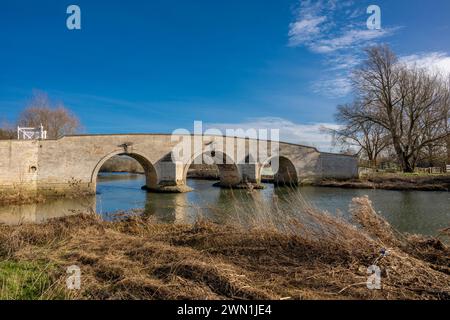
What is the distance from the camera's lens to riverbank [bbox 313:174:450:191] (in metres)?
21.5

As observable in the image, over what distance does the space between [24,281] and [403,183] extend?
81.8ft

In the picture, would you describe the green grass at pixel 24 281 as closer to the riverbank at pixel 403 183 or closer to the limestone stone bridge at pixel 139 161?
the limestone stone bridge at pixel 139 161

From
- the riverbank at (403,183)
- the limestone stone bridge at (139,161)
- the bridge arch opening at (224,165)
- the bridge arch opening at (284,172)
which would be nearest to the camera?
the limestone stone bridge at (139,161)

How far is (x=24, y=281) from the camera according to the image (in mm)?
3307

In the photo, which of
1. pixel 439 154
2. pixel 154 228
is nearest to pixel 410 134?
pixel 439 154

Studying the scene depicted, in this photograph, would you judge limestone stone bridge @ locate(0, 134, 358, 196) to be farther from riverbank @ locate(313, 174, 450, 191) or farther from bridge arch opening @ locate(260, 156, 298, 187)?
riverbank @ locate(313, 174, 450, 191)

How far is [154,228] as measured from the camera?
628cm

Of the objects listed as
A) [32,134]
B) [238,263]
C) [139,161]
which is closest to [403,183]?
[139,161]

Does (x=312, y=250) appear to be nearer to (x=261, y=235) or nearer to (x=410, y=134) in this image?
(x=261, y=235)

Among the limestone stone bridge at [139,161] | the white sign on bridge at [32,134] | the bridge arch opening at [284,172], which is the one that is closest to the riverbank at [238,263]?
the limestone stone bridge at [139,161]

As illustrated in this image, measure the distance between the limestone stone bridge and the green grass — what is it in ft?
48.1

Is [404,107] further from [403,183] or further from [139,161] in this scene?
[139,161]

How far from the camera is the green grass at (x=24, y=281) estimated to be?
297 centimetres
